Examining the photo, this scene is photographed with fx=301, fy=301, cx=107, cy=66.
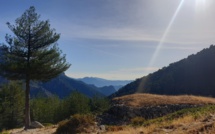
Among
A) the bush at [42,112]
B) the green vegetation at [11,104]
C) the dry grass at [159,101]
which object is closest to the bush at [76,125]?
the dry grass at [159,101]

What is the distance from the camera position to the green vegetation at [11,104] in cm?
6212

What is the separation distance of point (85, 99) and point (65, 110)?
549cm

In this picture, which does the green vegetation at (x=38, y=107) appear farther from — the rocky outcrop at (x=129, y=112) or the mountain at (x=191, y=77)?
the mountain at (x=191, y=77)

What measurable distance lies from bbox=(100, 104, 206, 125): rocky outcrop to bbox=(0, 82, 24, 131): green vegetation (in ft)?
105

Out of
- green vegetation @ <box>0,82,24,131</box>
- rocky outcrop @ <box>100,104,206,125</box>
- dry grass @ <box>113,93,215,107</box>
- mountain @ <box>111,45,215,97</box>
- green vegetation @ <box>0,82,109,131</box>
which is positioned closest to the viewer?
rocky outcrop @ <box>100,104,206,125</box>

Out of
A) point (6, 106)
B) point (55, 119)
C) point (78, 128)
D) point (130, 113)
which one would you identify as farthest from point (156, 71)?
point (78, 128)

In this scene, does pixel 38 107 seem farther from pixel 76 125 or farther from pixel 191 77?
pixel 191 77

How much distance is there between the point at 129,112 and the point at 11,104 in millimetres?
39092

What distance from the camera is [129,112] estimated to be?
110 ft

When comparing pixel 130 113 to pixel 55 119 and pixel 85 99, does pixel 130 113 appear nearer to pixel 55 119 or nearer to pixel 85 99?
pixel 85 99

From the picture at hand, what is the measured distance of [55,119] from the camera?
7512 cm

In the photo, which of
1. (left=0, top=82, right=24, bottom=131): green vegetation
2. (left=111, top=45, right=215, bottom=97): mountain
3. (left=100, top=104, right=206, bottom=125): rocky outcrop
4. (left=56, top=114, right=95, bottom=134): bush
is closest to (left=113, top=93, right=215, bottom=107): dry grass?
(left=100, top=104, right=206, bottom=125): rocky outcrop

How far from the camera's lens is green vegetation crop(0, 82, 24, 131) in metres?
62.1

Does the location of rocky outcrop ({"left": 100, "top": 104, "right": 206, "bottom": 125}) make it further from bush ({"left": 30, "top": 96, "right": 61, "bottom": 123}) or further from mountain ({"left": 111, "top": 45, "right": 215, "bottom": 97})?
mountain ({"left": 111, "top": 45, "right": 215, "bottom": 97})
